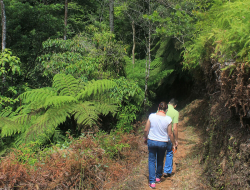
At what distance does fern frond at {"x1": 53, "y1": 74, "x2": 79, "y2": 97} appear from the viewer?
6.46 meters

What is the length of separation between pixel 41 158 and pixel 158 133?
2.46 metres

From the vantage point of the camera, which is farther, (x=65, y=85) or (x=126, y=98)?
Result: (x=126, y=98)

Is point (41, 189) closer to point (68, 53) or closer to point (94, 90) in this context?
point (94, 90)

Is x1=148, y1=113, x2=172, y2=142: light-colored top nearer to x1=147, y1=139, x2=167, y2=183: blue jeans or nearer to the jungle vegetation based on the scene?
x1=147, y1=139, x2=167, y2=183: blue jeans

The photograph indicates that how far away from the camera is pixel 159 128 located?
11.9ft

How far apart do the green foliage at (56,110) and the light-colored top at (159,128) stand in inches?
89.0

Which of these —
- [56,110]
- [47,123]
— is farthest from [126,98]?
[47,123]

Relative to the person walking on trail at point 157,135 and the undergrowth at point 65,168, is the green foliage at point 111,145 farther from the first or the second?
the person walking on trail at point 157,135

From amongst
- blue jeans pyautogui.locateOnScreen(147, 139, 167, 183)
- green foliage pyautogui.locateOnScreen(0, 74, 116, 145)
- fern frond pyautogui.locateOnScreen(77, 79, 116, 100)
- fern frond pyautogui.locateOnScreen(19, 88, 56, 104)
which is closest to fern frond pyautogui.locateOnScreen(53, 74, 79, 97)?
green foliage pyautogui.locateOnScreen(0, 74, 116, 145)

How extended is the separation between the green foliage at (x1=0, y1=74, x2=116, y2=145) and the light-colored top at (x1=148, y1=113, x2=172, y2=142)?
2.26m

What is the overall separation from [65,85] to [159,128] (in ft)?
12.6

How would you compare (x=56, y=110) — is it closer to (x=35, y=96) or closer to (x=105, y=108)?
(x=35, y=96)

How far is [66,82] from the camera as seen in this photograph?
657 cm

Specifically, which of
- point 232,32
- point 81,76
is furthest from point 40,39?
point 232,32
